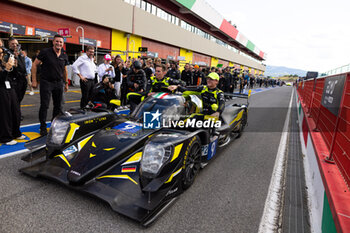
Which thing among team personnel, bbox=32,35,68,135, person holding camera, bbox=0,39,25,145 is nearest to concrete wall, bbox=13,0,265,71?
team personnel, bbox=32,35,68,135

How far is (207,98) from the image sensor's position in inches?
176

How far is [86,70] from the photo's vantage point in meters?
5.73

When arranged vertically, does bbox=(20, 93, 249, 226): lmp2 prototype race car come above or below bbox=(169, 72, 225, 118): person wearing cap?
below

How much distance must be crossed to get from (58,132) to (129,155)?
3.51 ft

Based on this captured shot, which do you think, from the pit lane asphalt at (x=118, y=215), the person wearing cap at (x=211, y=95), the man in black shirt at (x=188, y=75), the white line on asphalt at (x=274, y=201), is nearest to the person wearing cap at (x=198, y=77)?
the man in black shirt at (x=188, y=75)

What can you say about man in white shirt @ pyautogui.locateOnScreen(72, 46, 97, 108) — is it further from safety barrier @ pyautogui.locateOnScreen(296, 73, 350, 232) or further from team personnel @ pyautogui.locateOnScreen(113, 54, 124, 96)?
safety barrier @ pyautogui.locateOnScreen(296, 73, 350, 232)

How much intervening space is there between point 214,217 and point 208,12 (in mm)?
31384

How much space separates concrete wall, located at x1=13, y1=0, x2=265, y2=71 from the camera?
42.1 feet

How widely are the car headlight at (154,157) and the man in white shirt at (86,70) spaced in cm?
399

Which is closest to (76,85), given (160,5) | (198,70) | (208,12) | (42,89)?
(198,70)

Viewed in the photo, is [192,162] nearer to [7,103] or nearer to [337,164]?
[337,164]

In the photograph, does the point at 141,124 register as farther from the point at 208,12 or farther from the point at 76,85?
the point at 208,12

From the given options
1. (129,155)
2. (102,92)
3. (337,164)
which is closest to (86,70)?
(102,92)

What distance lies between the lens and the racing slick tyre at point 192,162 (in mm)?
2787
